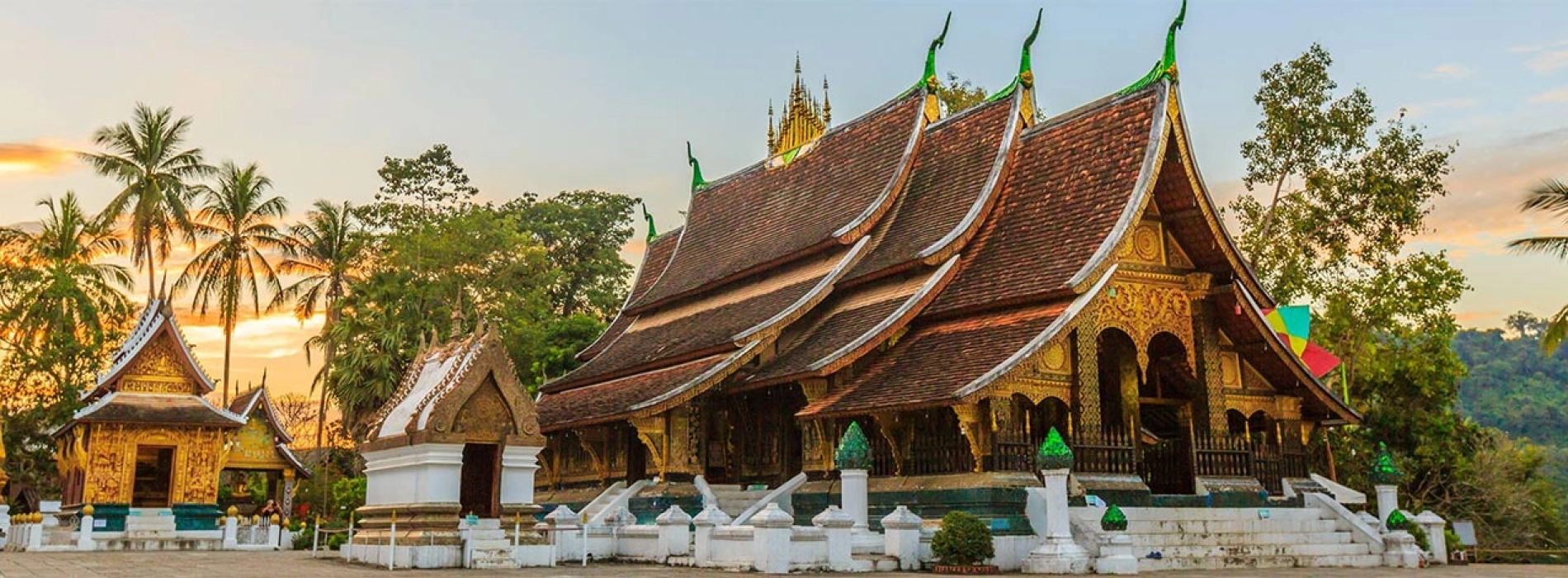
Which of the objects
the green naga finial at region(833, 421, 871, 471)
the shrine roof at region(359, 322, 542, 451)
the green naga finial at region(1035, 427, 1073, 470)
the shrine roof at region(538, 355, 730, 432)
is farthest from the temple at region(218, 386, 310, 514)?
the green naga finial at region(1035, 427, 1073, 470)

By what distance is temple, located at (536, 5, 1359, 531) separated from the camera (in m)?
14.5

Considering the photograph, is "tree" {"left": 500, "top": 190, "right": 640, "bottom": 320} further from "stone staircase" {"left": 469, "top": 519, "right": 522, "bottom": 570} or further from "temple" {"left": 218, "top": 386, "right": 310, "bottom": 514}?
"stone staircase" {"left": 469, "top": 519, "right": 522, "bottom": 570}

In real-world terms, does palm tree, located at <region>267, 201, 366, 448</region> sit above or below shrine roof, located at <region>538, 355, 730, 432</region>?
above

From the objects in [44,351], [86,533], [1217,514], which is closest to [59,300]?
[44,351]

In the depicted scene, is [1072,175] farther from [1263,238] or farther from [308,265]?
[308,265]

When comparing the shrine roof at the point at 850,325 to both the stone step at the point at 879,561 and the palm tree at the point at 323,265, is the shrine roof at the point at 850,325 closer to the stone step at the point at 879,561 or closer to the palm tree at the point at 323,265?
the stone step at the point at 879,561

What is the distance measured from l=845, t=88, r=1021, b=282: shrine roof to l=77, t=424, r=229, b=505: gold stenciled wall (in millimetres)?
13432

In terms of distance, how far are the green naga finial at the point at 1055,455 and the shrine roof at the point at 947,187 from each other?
4.14 metres

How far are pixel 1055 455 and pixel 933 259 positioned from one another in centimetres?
438

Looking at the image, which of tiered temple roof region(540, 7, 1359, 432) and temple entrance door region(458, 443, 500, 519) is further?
tiered temple roof region(540, 7, 1359, 432)

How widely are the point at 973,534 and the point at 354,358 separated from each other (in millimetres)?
26527

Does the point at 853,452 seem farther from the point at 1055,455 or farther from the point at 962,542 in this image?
the point at 1055,455

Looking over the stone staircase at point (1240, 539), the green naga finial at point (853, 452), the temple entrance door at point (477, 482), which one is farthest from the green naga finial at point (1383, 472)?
the temple entrance door at point (477, 482)

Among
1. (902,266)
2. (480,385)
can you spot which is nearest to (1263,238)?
(902,266)
